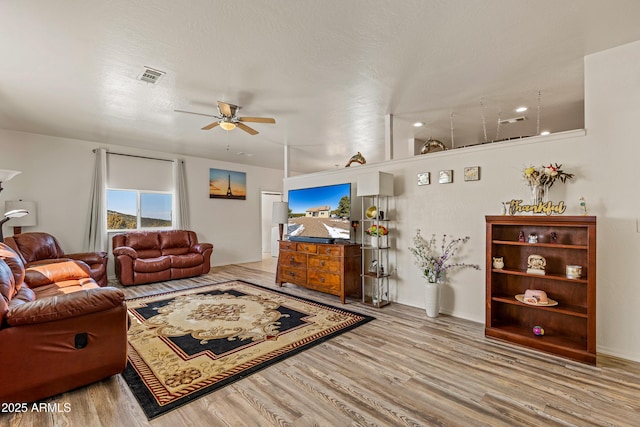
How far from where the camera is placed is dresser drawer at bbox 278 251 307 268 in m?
4.64

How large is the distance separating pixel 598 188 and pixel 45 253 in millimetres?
7177

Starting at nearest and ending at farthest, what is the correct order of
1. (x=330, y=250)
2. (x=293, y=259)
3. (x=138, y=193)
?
(x=330, y=250) → (x=293, y=259) → (x=138, y=193)

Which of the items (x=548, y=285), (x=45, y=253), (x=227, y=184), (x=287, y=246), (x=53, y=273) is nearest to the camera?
(x=548, y=285)

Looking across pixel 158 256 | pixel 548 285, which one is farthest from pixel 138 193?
pixel 548 285

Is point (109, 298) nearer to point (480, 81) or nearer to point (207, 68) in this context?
point (207, 68)

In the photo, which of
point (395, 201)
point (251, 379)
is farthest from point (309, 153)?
point (251, 379)

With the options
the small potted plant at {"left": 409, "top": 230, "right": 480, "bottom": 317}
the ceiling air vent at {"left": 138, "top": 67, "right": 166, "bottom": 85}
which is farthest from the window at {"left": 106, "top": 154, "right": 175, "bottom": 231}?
the small potted plant at {"left": 409, "top": 230, "right": 480, "bottom": 317}

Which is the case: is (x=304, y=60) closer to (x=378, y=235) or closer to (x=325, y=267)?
(x=378, y=235)

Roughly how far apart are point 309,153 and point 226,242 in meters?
3.18

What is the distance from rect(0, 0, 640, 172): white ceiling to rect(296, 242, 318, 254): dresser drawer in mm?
1934

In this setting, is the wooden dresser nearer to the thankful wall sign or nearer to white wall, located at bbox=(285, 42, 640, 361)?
white wall, located at bbox=(285, 42, 640, 361)

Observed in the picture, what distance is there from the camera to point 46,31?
224 cm

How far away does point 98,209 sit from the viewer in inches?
217

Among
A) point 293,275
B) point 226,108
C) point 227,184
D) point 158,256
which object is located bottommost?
point 293,275
